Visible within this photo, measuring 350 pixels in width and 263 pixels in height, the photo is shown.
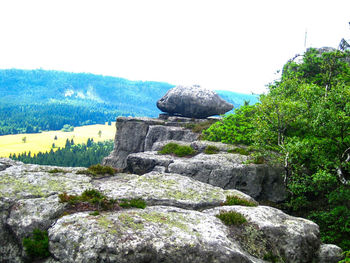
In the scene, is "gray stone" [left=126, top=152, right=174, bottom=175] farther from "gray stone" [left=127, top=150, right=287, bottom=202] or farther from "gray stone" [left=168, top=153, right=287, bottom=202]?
"gray stone" [left=168, top=153, right=287, bottom=202]

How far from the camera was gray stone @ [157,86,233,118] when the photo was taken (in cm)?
4575

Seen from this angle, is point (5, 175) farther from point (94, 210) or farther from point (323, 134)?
point (323, 134)

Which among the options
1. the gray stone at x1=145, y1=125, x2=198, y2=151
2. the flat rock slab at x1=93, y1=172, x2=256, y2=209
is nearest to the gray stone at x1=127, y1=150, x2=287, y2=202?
the flat rock slab at x1=93, y1=172, x2=256, y2=209

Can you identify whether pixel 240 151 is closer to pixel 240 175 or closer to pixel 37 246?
pixel 240 175

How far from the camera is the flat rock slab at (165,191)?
10080 millimetres

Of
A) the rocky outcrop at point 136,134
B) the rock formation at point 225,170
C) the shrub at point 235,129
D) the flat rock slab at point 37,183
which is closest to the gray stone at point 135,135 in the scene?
the rocky outcrop at point 136,134

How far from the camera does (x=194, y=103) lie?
45750mm

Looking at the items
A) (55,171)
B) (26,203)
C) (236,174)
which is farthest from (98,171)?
(236,174)

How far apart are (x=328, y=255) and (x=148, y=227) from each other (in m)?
6.22

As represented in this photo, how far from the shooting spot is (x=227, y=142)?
22562mm

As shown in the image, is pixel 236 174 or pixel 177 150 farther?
pixel 177 150

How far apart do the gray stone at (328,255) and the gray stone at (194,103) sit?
121 ft

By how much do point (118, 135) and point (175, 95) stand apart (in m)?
12.0

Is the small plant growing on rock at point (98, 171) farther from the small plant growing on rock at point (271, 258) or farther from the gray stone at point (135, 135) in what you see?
the gray stone at point (135, 135)
